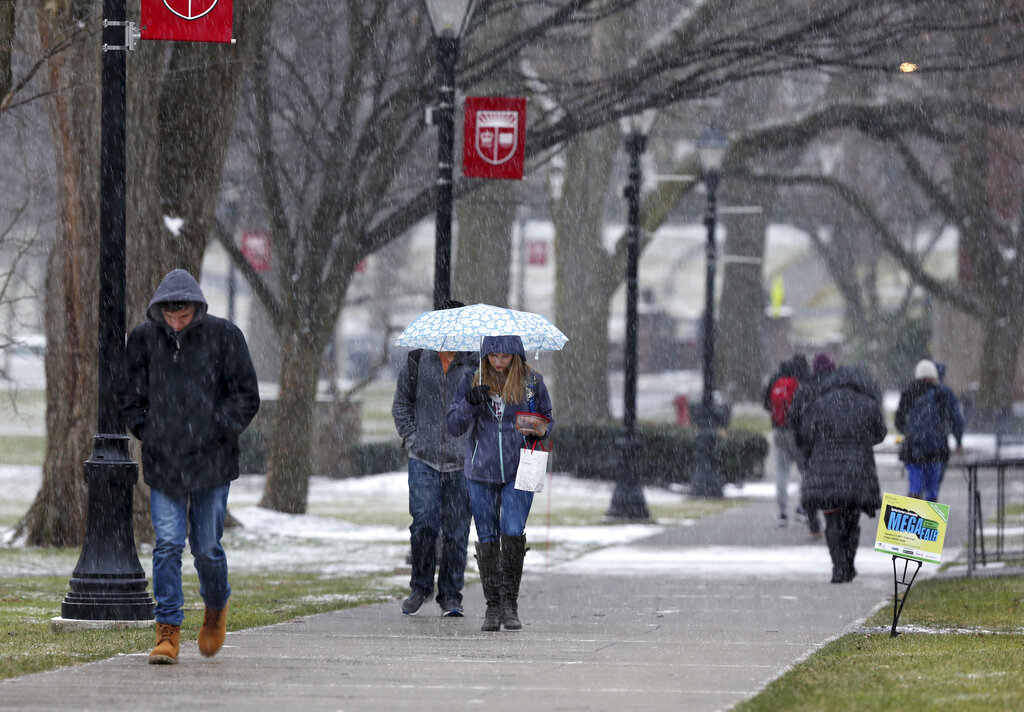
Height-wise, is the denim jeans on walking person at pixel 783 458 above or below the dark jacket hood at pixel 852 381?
below

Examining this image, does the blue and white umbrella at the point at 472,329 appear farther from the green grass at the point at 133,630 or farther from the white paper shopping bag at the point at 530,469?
the green grass at the point at 133,630

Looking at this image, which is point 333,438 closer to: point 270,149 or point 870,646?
point 270,149

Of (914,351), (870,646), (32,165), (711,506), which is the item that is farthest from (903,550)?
(914,351)

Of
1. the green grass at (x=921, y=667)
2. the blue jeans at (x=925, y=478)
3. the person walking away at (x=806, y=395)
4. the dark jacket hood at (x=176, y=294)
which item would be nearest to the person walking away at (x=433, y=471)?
the green grass at (x=921, y=667)

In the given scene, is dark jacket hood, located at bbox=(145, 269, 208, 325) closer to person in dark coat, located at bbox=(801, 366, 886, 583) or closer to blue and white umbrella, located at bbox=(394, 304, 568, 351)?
blue and white umbrella, located at bbox=(394, 304, 568, 351)

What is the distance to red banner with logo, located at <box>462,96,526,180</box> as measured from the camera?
50.8 feet

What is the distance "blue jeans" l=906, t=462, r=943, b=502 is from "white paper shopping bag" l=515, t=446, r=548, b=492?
8132mm

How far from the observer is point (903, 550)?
971cm

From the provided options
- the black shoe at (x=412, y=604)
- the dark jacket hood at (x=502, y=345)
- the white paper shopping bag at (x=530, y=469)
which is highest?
the dark jacket hood at (x=502, y=345)

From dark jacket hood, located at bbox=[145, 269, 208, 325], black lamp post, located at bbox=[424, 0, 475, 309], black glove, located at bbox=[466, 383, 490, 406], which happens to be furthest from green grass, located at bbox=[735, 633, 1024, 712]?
black lamp post, located at bbox=[424, 0, 475, 309]

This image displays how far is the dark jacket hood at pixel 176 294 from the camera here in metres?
8.33

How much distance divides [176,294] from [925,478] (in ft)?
36.3

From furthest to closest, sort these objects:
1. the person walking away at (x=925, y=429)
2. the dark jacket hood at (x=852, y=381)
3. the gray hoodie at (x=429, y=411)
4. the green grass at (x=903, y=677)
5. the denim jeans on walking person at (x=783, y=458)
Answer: the denim jeans on walking person at (x=783, y=458), the person walking away at (x=925, y=429), the dark jacket hood at (x=852, y=381), the gray hoodie at (x=429, y=411), the green grass at (x=903, y=677)

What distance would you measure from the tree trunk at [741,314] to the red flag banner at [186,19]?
3752cm
